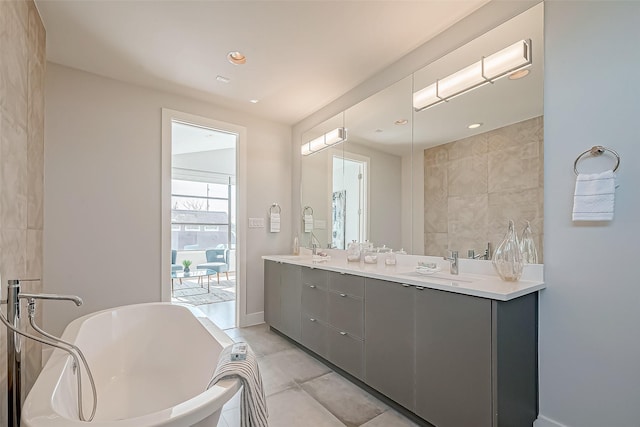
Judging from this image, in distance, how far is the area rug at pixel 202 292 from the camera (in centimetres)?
491

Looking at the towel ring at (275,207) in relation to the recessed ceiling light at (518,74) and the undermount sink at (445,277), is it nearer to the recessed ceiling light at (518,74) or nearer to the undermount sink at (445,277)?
the undermount sink at (445,277)

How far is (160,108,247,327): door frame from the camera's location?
119 inches

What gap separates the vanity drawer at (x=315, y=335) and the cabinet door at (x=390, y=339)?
1.67 feet

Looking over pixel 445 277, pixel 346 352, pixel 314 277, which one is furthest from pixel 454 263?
pixel 314 277

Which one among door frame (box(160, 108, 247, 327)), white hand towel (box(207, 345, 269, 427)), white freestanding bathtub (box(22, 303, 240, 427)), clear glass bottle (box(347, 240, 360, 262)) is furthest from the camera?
door frame (box(160, 108, 247, 327))

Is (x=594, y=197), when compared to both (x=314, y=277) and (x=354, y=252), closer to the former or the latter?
(x=354, y=252)

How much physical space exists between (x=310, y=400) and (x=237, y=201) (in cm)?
224

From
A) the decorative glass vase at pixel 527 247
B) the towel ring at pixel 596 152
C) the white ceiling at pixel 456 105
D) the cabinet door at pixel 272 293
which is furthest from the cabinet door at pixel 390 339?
the cabinet door at pixel 272 293

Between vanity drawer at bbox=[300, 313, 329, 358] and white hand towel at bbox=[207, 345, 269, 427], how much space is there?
1.35 m

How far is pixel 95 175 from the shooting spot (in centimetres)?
271

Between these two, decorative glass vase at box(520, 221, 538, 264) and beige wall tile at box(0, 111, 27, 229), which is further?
decorative glass vase at box(520, 221, 538, 264)

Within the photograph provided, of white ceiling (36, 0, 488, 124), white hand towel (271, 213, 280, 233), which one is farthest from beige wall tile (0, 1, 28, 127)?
white hand towel (271, 213, 280, 233)

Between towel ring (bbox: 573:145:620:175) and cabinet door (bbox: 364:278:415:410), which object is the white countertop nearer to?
cabinet door (bbox: 364:278:415:410)

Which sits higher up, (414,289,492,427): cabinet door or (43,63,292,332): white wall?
(43,63,292,332): white wall
